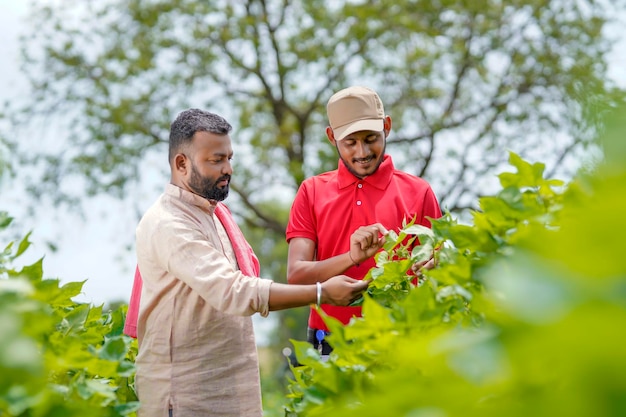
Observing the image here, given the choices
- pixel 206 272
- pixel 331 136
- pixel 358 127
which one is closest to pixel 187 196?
pixel 206 272

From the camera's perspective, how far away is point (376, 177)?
3775 mm

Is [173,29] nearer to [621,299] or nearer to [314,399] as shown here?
[314,399]

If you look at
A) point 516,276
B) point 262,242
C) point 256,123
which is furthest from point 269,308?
point 262,242

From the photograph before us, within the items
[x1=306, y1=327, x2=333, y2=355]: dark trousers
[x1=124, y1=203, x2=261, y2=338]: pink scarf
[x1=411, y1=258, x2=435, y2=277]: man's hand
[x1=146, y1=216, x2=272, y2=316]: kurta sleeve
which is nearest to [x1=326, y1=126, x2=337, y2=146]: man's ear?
[x1=124, y1=203, x2=261, y2=338]: pink scarf

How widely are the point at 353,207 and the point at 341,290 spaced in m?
1.01

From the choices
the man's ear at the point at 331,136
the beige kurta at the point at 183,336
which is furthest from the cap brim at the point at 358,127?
the beige kurta at the point at 183,336

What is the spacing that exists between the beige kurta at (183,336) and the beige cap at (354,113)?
0.87 m

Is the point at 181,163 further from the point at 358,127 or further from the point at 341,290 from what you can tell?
the point at 341,290

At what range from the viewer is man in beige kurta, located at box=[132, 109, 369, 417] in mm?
2734

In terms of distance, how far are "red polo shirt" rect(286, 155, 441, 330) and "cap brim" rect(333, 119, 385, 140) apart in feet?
0.79

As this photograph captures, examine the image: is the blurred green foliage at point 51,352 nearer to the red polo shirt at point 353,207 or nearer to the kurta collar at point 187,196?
the kurta collar at point 187,196

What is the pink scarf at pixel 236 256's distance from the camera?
10.7ft

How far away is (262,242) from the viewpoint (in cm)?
3009

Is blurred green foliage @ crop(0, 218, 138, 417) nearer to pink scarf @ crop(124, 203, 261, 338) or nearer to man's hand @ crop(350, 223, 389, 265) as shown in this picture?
pink scarf @ crop(124, 203, 261, 338)
